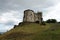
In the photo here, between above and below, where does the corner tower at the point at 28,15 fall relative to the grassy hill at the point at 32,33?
above

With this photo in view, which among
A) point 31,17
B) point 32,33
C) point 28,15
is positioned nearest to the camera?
point 32,33

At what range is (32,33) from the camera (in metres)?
65.6

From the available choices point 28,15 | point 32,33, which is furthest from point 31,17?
point 32,33

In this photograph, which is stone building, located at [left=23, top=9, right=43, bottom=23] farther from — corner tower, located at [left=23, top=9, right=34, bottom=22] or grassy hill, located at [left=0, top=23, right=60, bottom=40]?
grassy hill, located at [left=0, top=23, right=60, bottom=40]

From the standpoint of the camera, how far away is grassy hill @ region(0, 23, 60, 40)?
56.4 meters

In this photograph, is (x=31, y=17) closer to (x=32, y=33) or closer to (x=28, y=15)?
(x=28, y=15)

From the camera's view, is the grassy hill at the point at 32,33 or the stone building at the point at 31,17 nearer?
the grassy hill at the point at 32,33

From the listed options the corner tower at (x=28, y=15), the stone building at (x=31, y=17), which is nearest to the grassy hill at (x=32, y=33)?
the corner tower at (x=28, y=15)

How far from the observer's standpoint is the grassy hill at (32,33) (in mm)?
56412

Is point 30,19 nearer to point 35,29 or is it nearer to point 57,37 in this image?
point 35,29

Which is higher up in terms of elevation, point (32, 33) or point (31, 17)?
point (31, 17)

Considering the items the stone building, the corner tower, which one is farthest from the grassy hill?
the stone building

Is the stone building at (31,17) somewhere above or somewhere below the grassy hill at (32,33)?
above

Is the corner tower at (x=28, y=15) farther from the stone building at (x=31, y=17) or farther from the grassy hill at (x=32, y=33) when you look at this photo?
the grassy hill at (x=32, y=33)
